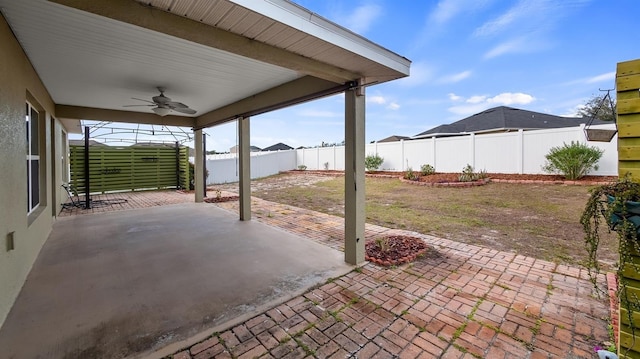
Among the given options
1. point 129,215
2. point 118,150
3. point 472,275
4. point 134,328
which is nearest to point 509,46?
point 472,275

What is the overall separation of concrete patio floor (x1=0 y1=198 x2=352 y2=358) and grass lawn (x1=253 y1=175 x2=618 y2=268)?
2536mm

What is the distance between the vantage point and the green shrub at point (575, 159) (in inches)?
317

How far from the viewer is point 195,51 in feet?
10.7

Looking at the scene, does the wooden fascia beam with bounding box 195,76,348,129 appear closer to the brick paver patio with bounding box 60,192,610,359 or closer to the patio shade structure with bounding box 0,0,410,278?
the patio shade structure with bounding box 0,0,410,278

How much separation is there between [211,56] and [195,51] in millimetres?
198

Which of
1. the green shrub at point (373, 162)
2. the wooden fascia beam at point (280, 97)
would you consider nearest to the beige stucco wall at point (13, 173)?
the wooden fascia beam at point (280, 97)

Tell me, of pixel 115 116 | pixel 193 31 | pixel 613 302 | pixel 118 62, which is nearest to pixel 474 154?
pixel 613 302

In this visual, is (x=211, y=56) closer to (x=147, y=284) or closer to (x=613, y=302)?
(x=147, y=284)

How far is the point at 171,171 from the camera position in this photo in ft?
40.1

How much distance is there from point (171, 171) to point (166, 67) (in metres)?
9.58

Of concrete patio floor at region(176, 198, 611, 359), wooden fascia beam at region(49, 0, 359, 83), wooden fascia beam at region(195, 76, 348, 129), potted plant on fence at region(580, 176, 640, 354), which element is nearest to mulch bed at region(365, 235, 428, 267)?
concrete patio floor at region(176, 198, 611, 359)

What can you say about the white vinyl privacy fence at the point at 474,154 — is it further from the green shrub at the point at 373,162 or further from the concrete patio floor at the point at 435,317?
the concrete patio floor at the point at 435,317

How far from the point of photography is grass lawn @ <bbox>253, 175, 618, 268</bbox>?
421cm

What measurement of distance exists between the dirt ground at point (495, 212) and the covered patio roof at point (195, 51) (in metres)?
3.18
